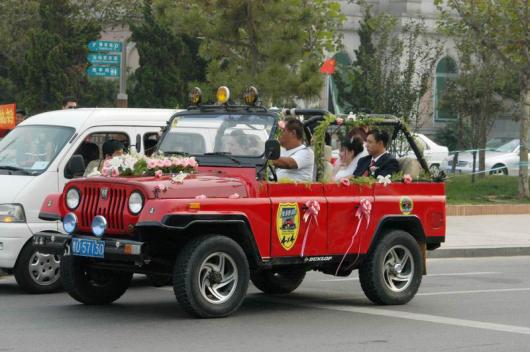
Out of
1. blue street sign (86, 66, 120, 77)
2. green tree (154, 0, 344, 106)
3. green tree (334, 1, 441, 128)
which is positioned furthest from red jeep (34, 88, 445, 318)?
green tree (334, 1, 441, 128)

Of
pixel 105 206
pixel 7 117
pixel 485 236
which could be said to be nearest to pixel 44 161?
pixel 105 206

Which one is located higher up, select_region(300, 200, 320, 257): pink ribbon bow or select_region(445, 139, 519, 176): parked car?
select_region(445, 139, 519, 176): parked car

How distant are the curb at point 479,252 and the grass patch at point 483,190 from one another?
5388 mm

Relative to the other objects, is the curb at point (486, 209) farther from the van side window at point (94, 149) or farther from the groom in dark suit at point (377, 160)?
the groom in dark suit at point (377, 160)

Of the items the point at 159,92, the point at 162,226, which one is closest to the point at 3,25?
the point at 159,92

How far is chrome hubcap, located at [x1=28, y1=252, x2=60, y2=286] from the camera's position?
1328cm

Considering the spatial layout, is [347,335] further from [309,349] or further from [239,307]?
[239,307]

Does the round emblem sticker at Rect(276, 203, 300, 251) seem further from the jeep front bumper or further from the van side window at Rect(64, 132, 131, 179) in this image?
the van side window at Rect(64, 132, 131, 179)

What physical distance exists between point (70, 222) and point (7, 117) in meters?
9.15

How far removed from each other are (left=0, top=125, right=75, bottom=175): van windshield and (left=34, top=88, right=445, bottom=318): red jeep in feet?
5.77

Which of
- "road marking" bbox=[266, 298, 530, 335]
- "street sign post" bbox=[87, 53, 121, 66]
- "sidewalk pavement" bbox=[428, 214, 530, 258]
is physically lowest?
"road marking" bbox=[266, 298, 530, 335]

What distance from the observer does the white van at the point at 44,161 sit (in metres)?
13.2

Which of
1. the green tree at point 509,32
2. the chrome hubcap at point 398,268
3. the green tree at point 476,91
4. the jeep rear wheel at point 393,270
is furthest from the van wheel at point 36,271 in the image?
the green tree at point 476,91

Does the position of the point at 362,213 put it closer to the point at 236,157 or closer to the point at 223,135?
the point at 236,157
